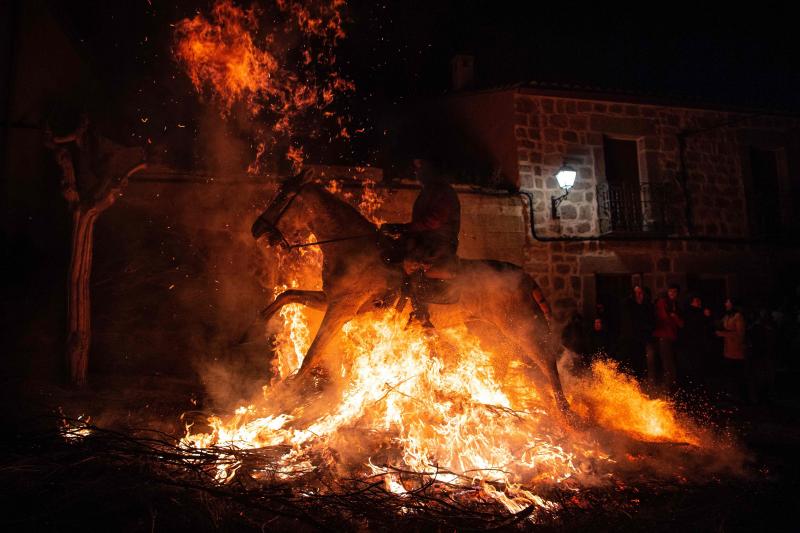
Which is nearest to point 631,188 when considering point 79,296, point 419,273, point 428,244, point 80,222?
point 428,244

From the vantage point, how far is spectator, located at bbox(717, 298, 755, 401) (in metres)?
8.73

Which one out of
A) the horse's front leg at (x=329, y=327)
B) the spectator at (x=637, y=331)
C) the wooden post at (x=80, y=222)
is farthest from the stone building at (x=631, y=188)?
the wooden post at (x=80, y=222)

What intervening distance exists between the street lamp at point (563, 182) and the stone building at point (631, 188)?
87 mm

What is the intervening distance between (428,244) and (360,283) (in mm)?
937

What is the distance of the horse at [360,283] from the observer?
210 inches

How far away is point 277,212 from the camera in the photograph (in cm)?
534

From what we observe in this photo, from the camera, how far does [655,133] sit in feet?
40.2

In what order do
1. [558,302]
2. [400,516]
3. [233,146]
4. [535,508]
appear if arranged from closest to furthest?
[400,516]
[535,508]
[233,146]
[558,302]

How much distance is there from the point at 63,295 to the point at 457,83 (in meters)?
10.9

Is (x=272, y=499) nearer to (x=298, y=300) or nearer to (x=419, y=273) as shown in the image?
(x=298, y=300)

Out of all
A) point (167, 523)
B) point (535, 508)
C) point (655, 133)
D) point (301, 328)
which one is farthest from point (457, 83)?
point (167, 523)

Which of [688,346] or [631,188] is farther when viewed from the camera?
[631,188]

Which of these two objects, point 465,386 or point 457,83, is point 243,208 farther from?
point 457,83

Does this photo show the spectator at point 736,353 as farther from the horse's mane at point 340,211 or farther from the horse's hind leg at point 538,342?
the horse's mane at point 340,211
